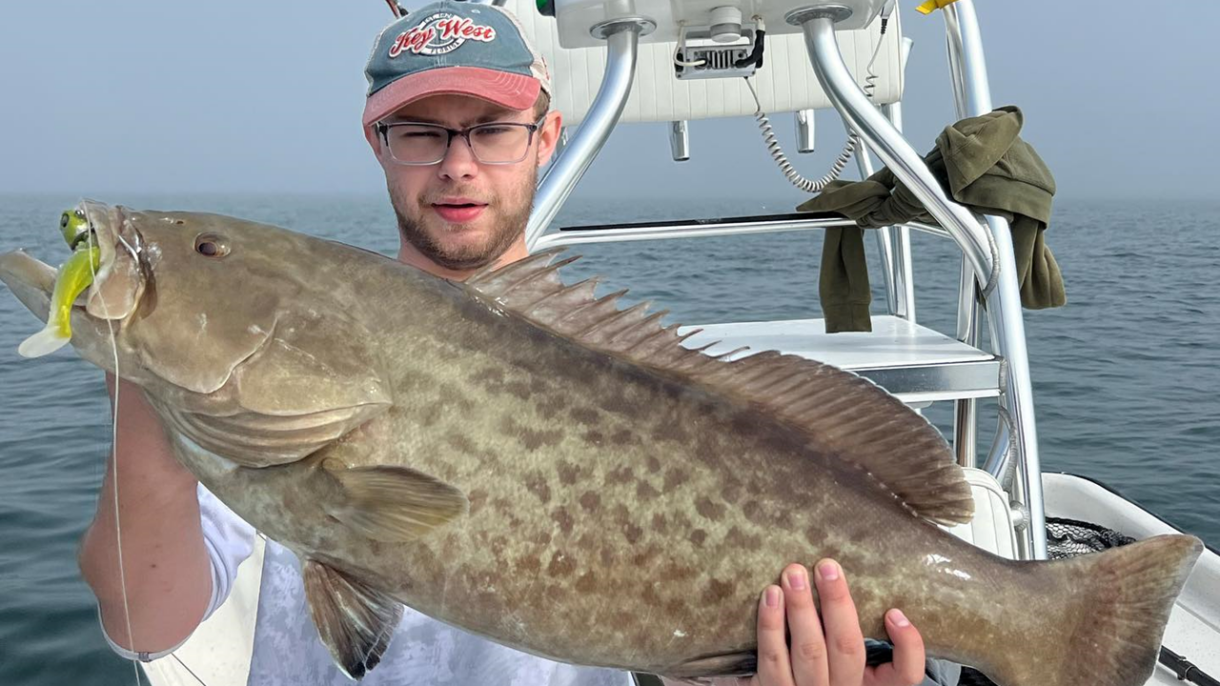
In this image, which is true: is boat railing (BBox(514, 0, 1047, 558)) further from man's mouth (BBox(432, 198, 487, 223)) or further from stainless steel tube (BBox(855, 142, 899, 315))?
stainless steel tube (BBox(855, 142, 899, 315))

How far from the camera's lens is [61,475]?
797cm

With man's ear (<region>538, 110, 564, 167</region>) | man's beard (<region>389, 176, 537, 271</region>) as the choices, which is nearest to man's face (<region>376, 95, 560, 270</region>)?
man's beard (<region>389, 176, 537, 271</region>)

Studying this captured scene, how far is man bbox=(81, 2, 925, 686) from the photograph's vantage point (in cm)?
175

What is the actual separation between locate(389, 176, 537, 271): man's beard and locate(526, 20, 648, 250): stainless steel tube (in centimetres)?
42

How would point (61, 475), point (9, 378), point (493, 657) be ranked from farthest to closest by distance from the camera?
1. point (9, 378)
2. point (61, 475)
3. point (493, 657)

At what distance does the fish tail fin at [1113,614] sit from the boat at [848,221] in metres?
0.89

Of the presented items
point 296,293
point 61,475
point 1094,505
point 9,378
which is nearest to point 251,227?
point 296,293

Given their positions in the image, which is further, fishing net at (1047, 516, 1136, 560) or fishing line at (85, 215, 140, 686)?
fishing net at (1047, 516, 1136, 560)

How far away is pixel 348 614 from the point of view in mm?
1621

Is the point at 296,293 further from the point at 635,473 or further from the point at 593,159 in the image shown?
the point at 593,159

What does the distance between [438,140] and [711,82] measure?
282 cm

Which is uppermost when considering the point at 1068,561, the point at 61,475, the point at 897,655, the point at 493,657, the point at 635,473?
the point at 635,473

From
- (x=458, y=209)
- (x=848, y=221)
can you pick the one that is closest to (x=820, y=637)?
(x=458, y=209)

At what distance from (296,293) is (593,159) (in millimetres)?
1802
